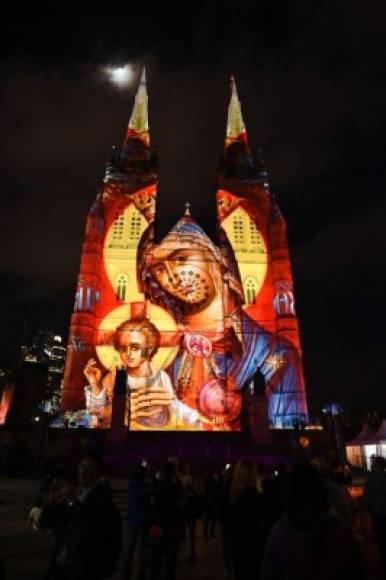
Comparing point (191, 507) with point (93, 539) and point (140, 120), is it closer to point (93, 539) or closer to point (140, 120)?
point (93, 539)

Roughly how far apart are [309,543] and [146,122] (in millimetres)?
42564

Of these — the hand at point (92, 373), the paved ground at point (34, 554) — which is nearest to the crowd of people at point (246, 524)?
the paved ground at point (34, 554)

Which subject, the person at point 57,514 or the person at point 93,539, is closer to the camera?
the person at point 93,539

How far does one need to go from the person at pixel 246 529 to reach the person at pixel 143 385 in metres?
23.1

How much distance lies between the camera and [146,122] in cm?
3994

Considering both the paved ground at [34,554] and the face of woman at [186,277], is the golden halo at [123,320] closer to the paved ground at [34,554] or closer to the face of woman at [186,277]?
the face of woman at [186,277]

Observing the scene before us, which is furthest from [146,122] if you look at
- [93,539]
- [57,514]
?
[93,539]

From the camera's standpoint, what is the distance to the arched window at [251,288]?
3103cm

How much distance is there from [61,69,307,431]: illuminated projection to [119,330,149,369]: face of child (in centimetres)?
7

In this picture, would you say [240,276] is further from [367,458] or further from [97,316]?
[367,458]

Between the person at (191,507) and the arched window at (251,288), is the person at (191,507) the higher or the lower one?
the lower one

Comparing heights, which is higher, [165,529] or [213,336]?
[213,336]

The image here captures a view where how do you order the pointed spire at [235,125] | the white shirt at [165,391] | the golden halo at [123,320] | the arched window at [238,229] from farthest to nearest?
the pointed spire at [235,125] → the arched window at [238,229] → the golden halo at [123,320] → the white shirt at [165,391]

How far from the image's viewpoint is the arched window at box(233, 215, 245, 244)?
33000 millimetres
